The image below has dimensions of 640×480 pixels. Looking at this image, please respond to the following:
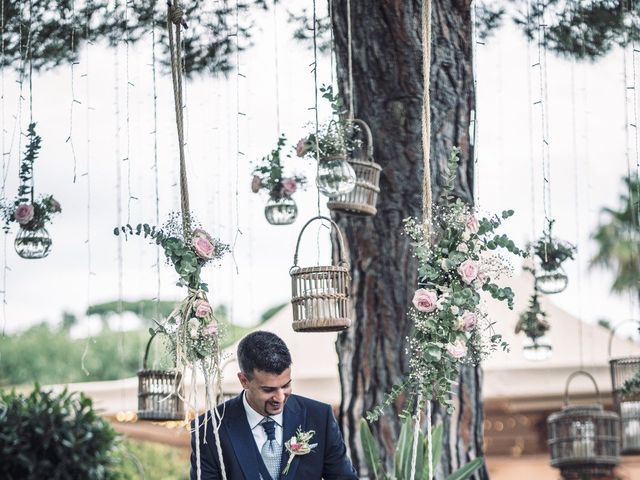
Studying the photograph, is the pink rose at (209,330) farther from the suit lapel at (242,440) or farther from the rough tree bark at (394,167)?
the rough tree bark at (394,167)

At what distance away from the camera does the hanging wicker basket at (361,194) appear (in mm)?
5363

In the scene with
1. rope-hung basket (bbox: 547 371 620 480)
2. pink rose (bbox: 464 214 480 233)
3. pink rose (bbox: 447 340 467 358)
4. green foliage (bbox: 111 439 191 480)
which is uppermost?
pink rose (bbox: 464 214 480 233)

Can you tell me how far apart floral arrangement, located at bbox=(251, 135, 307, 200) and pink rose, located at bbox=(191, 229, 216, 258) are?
196 cm

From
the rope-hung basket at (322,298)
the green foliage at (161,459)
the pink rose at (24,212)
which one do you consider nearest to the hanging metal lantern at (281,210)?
the pink rose at (24,212)

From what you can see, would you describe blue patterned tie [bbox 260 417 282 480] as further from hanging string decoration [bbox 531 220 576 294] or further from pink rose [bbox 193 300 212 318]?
hanging string decoration [bbox 531 220 576 294]

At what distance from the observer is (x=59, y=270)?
1820 centimetres

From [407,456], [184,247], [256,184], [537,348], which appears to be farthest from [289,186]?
[537,348]

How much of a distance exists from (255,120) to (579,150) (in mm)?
6106

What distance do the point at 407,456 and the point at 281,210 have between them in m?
1.73

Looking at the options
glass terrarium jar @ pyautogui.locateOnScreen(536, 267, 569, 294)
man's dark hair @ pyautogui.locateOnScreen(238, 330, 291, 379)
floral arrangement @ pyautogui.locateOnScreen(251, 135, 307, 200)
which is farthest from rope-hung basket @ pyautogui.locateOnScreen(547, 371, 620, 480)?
man's dark hair @ pyautogui.locateOnScreen(238, 330, 291, 379)

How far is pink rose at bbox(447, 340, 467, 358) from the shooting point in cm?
421

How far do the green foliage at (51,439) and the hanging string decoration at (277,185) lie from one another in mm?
1747

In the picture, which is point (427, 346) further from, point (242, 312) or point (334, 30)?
point (242, 312)

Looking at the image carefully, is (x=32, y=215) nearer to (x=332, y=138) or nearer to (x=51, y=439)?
(x=51, y=439)
